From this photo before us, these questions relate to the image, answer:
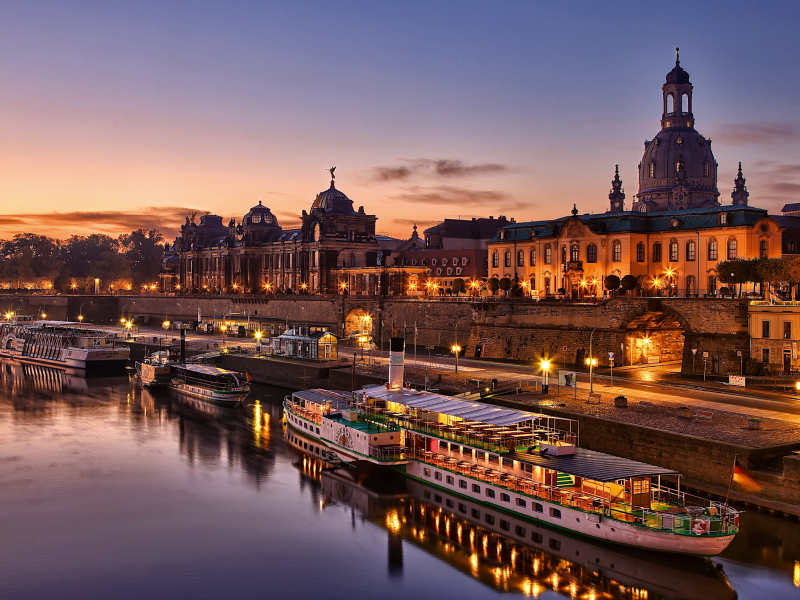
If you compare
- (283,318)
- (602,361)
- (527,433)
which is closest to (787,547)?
(527,433)

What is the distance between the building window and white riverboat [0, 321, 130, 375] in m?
71.4

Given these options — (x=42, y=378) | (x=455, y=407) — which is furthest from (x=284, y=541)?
(x=42, y=378)

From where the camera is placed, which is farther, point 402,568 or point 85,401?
point 85,401

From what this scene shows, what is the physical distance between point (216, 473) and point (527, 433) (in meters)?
19.3

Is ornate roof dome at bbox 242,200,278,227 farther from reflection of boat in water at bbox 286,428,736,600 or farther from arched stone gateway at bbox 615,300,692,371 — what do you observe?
reflection of boat in water at bbox 286,428,736,600

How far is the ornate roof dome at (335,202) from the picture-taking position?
141125 millimetres

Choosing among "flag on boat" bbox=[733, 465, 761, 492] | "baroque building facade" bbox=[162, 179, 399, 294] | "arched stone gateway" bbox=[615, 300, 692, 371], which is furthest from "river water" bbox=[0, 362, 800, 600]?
"baroque building facade" bbox=[162, 179, 399, 294]

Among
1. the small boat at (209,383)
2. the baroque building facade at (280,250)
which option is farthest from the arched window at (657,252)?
the baroque building facade at (280,250)

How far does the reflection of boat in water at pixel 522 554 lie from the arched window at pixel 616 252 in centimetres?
4549

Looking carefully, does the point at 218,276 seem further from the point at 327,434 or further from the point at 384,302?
the point at 327,434

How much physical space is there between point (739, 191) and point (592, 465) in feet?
401

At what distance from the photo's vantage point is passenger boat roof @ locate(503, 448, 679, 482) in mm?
32281

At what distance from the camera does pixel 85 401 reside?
238 feet

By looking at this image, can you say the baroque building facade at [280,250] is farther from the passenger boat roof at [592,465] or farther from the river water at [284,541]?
the passenger boat roof at [592,465]
